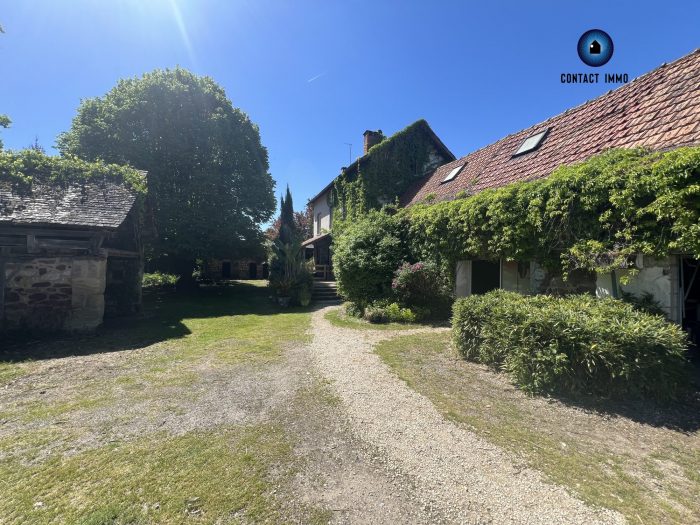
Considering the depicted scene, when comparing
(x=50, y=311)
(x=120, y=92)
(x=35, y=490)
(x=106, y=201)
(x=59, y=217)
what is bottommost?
(x=35, y=490)

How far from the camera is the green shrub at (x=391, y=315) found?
33.2 ft

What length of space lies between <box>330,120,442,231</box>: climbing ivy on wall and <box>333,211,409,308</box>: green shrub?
5.43 meters

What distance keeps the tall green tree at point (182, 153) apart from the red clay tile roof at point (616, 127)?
13095mm

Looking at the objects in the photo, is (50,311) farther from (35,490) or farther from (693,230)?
(693,230)

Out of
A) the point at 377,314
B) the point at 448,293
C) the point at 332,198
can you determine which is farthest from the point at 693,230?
the point at 332,198

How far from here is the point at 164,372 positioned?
5.67m

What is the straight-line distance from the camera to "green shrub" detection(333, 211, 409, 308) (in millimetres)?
11602

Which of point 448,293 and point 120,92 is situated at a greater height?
point 120,92

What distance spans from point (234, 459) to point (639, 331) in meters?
5.20

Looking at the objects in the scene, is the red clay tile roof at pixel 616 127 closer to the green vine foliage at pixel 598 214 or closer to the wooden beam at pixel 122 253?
the green vine foliage at pixel 598 214

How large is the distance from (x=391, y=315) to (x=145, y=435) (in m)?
7.76

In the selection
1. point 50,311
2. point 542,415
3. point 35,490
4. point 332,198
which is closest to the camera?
point 35,490

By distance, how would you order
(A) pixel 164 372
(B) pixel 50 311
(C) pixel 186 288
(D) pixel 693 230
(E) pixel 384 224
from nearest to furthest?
(D) pixel 693 230 < (A) pixel 164 372 < (B) pixel 50 311 < (E) pixel 384 224 < (C) pixel 186 288

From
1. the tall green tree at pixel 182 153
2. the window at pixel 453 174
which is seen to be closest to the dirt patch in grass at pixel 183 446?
the window at pixel 453 174
